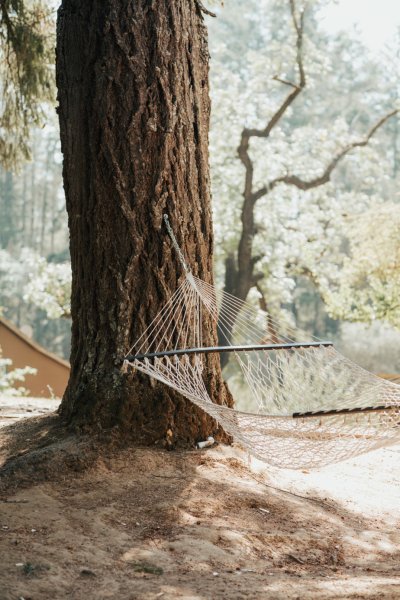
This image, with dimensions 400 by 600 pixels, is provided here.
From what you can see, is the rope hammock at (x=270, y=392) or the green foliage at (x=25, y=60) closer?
the rope hammock at (x=270, y=392)

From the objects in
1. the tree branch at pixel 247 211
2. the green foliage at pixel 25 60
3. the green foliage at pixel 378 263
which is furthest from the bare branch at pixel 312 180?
the green foliage at pixel 25 60

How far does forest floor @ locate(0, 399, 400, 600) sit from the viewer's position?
1.83 metres

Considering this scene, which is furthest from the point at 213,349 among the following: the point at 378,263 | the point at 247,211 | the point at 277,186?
the point at 277,186

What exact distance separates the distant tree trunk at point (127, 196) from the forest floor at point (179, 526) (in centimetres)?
17

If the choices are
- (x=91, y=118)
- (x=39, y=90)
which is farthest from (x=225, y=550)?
(x=39, y=90)

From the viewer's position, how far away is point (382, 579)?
1.94m

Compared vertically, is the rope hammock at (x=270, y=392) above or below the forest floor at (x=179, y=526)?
above

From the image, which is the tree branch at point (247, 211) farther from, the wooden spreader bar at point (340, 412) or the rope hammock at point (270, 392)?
the wooden spreader bar at point (340, 412)

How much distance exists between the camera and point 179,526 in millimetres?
2225

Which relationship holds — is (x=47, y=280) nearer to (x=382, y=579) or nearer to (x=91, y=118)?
(x=91, y=118)

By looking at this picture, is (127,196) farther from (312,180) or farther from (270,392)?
(312,180)

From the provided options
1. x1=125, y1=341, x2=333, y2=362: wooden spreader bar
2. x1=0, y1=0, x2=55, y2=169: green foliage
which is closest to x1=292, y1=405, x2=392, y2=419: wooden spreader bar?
x1=125, y1=341, x2=333, y2=362: wooden spreader bar

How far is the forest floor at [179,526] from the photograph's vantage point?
183 cm

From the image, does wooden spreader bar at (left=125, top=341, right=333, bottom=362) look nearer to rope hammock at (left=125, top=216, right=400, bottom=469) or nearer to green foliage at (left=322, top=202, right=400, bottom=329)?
rope hammock at (left=125, top=216, right=400, bottom=469)
